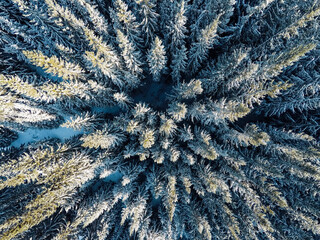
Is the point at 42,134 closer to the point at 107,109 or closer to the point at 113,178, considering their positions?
the point at 107,109

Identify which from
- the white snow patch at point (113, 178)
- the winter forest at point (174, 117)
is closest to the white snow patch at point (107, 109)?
the winter forest at point (174, 117)

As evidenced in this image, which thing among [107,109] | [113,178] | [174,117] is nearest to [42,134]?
[107,109]

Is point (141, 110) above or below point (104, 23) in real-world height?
below

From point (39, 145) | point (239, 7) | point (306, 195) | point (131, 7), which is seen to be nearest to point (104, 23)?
point (131, 7)

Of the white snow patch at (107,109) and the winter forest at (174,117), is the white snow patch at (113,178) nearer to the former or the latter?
the winter forest at (174,117)

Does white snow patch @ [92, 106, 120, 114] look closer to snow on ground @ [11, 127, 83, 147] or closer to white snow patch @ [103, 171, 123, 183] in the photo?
snow on ground @ [11, 127, 83, 147]

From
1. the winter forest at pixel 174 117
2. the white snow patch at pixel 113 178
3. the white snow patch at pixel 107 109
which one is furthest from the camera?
the white snow patch at pixel 113 178

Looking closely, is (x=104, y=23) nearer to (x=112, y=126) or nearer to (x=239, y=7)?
(x=112, y=126)
